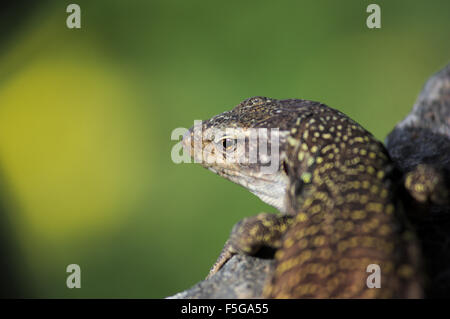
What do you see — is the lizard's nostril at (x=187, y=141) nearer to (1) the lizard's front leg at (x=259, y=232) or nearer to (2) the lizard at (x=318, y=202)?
(2) the lizard at (x=318, y=202)

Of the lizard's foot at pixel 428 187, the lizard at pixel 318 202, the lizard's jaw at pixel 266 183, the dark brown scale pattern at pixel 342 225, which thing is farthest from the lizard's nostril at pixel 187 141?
the lizard's foot at pixel 428 187

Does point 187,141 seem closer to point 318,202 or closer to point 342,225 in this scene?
point 318,202

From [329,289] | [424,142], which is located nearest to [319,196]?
[329,289]

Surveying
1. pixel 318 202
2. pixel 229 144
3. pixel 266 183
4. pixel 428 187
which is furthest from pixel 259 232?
pixel 428 187

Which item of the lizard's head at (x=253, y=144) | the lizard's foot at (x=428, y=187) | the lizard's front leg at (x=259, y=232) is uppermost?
the lizard's head at (x=253, y=144)

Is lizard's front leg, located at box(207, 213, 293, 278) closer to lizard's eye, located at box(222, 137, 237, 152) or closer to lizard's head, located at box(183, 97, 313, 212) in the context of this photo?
lizard's head, located at box(183, 97, 313, 212)

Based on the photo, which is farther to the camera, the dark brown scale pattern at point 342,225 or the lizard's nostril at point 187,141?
the lizard's nostril at point 187,141

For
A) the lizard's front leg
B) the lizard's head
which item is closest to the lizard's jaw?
the lizard's head
